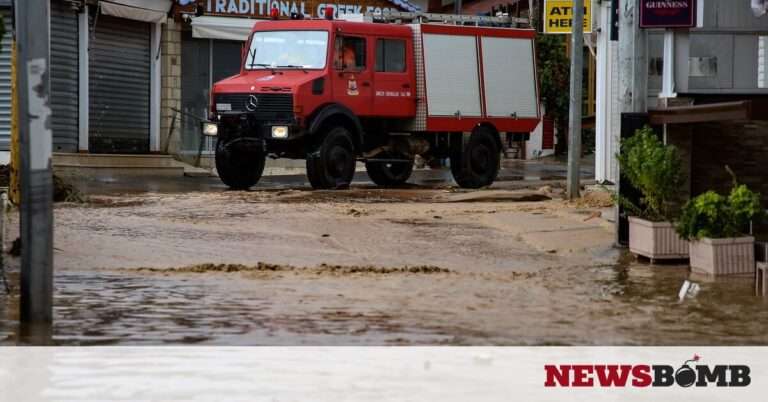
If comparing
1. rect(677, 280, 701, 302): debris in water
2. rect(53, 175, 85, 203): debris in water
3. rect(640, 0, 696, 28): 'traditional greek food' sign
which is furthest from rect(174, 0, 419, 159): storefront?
rect(677, 280, 701, 302): debris in water

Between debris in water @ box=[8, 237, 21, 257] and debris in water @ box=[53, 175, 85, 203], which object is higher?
debris in water @ box=[53, 175, 85, 203]

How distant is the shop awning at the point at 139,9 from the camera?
31609 mm

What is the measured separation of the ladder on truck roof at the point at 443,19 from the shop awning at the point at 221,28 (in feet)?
26.7

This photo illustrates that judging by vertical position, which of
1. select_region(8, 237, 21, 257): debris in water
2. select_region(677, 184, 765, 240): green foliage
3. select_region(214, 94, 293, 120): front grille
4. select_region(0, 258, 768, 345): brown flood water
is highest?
select_region(214, 94, 293, 120): front grille

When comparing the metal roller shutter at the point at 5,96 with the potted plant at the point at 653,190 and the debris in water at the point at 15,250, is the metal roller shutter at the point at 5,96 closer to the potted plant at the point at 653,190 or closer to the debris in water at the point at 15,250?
the debris in water at the point at 15,250

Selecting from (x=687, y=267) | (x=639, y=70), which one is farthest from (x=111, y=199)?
(x=687, y=267)

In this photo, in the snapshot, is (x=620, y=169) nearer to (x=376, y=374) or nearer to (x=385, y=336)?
(x=385, y=336)

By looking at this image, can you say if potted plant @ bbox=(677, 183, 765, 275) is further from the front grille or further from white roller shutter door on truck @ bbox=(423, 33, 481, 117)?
white roller shutter door on truck @ bbox=(423, 33, 481, 117)

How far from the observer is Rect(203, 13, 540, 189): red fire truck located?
24562 mm

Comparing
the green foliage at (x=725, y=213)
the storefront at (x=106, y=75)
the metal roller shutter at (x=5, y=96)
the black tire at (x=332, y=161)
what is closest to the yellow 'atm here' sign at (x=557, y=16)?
the black tire at (x=332, y=161)

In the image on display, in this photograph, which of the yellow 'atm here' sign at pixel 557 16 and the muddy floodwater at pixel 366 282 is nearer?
the muddy floodwater at pixel 366 282

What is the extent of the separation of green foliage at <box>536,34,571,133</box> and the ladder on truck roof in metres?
14.2

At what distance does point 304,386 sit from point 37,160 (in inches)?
104

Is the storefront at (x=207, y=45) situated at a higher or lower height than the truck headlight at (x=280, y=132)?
higher
